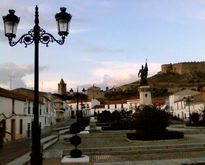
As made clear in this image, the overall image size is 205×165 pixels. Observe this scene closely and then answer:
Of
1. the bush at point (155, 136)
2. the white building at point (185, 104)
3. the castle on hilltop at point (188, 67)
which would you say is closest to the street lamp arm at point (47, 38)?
the bush at point (155, 136)

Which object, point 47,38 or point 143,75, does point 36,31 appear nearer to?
point 47,38

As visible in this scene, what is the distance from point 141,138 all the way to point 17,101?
16.1 m

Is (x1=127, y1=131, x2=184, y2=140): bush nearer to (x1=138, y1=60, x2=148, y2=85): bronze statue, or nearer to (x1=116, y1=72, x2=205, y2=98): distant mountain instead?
(x1=138, y1=60, x2=148, y2=85): bronze statue

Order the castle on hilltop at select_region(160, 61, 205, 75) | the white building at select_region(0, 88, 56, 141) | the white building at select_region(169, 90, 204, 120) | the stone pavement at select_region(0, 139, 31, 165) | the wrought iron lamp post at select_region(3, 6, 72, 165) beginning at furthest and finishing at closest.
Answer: the castle on hilltop at select_region(160, 61, 205, 75), the white building at select_region(169, 90, 204, 120), the white building at select_region(0, 88, 56, 141), the stone pavement at select_region(0, 139, 31, 165), the wrought iron lamp post at select_region(3, 6, 72, 165)

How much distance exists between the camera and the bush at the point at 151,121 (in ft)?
81.8

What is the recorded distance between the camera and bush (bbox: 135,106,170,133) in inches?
981

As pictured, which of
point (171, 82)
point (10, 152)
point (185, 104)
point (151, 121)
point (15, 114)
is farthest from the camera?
point (171, 82)

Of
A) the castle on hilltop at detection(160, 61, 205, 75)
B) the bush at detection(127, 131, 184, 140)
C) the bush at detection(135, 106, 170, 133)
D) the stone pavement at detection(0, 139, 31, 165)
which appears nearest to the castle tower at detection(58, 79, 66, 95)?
the castle on hilltop at detection(160, 61, 205, 75)

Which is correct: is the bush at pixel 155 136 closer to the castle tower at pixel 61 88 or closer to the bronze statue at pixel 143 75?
the bronze statue at pixel 143 75

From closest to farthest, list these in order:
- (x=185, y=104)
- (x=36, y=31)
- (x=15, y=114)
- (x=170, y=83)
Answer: (x=36, y=31)
(x=15, y=114)
(x=185, y=104)
(x=170, y=83)

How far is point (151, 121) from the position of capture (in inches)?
985

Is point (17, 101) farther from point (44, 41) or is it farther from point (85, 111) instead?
point (85, 111)

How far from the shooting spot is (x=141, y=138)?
24.3 metres

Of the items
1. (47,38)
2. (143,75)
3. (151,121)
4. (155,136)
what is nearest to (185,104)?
(143,75)
